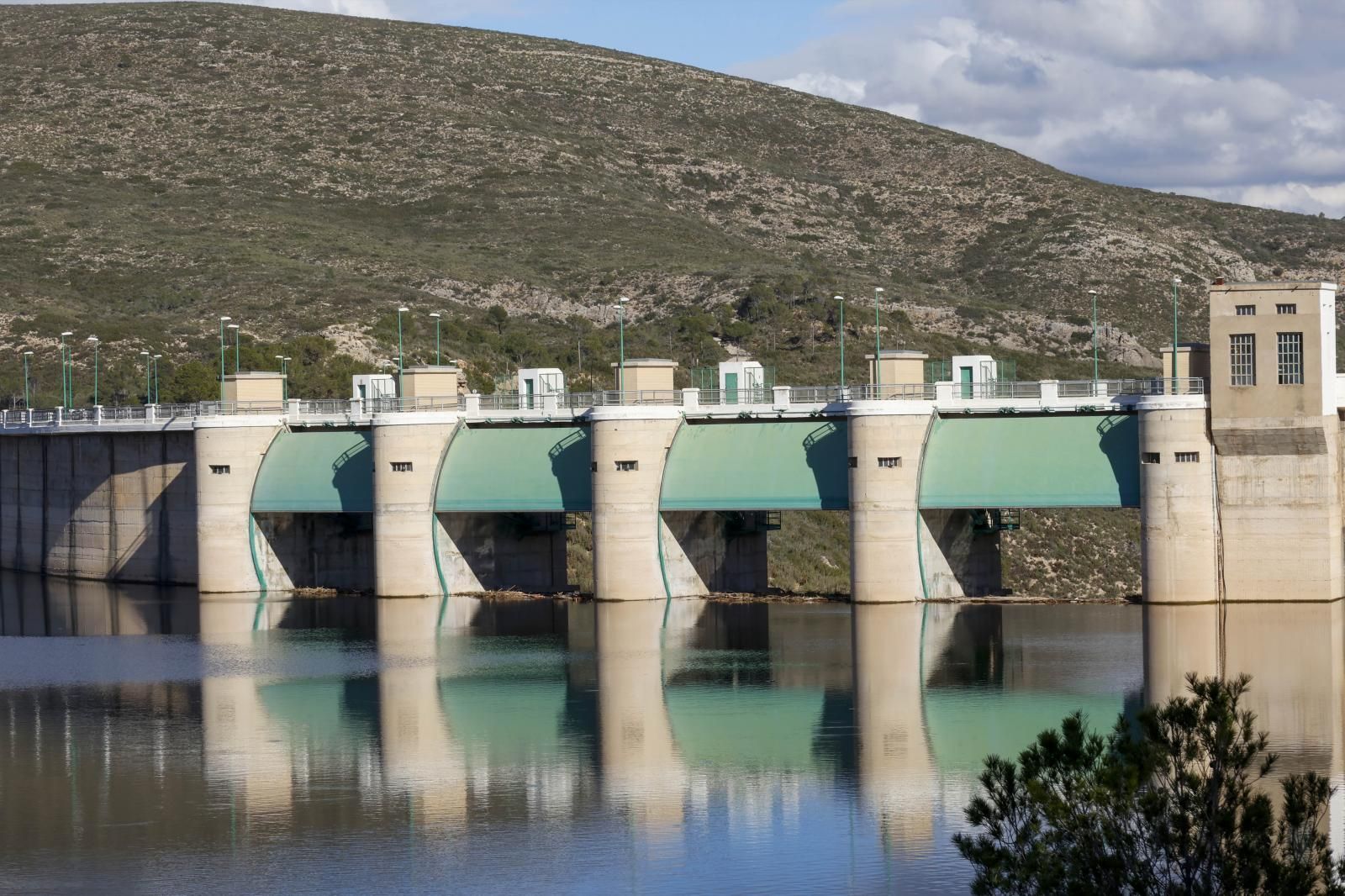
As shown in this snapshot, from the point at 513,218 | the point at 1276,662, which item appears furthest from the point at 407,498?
the point at 513,218

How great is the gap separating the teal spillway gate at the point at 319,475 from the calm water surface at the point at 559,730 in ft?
13.9

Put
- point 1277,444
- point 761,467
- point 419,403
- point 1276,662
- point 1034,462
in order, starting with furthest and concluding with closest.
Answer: point 419,403, point 761,467, point 1034,462, point 1277,444, point 1276,662

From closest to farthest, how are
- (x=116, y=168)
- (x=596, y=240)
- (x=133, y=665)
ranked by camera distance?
(x=133, y=665)
(x=596, y=240)
(x=116, y=168)

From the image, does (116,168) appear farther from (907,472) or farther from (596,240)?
(907,472)

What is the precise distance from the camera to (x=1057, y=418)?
67.6m

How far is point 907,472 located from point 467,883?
33598mm

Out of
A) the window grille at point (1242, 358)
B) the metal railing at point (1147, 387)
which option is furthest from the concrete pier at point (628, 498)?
the window grille at point (1242, 358)

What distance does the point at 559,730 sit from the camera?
1975 inches

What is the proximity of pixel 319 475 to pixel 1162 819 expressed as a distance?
55.9 metres

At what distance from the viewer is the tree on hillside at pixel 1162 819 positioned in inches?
1008

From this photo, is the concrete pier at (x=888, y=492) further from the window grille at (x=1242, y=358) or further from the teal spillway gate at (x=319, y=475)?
the teal spillway gate at (x=319, y=475)

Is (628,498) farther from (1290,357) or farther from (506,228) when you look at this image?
(506,228)

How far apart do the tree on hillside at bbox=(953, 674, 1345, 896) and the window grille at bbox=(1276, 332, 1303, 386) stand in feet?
126

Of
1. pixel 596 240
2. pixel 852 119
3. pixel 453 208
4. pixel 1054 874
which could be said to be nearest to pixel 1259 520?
pixel 1054 874
